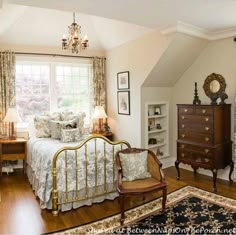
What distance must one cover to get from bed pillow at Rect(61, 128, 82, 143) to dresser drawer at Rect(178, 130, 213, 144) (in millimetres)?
1954

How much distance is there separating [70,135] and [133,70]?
1921mm

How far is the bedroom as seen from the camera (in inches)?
171

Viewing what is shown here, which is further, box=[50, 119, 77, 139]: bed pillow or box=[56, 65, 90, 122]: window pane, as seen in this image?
box=[56, 65, 90, 122]: window pane

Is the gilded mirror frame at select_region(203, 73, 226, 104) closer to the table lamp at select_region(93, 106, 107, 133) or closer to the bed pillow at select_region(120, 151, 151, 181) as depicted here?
the bed pillow at select_region(120, 151, 151, 181)

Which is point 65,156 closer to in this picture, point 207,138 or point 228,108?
point 207,138

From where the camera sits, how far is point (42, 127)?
16.8 ft

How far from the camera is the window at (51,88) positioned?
5.66m

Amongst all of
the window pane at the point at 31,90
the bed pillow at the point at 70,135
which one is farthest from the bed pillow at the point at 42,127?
the window pane at the point at 31,90

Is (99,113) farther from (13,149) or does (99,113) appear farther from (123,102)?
(13,149)

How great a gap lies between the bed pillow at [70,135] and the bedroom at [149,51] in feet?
4.23

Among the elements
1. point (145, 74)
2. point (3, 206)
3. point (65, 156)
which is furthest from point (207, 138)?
point (3, 206)

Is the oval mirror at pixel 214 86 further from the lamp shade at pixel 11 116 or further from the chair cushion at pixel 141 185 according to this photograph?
the lamp shade at pixel 11 116

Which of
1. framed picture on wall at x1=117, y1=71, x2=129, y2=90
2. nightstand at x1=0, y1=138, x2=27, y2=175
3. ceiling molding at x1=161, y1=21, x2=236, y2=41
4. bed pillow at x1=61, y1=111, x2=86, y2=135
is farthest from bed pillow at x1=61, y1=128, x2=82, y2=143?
ceiling molding at x1=161, y1=21, x2=236, y2=41

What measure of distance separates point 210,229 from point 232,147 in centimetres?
214
